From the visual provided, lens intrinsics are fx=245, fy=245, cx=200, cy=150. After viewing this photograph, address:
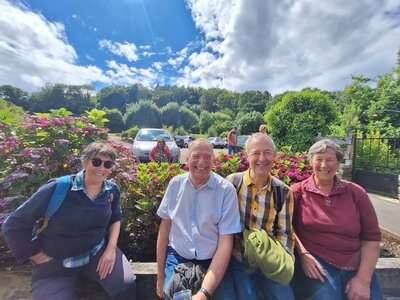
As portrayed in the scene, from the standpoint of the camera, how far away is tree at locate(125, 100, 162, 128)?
54562 mm

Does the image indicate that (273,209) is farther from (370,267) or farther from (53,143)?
(53,143)

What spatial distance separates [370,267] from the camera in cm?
206

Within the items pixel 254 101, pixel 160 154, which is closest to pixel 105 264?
pixel 160 154

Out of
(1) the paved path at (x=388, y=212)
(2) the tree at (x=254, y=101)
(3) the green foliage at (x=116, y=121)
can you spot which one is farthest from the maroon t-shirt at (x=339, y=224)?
(2) the tree at (x=254, y=101)

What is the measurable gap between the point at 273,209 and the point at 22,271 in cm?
251

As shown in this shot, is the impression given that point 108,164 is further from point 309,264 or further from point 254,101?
point 254,101

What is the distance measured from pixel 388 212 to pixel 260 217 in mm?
5158

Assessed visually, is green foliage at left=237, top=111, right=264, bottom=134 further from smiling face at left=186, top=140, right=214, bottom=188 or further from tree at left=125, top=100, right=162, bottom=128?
smiling face at left=186, top=140, right=214, bottom=188

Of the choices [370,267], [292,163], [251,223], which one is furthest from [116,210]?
[292,163]

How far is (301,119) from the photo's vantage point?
35.9ft

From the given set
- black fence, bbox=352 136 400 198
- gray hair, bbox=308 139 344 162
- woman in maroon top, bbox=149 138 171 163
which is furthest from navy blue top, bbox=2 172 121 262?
black fence, bbox=352 136 400 198

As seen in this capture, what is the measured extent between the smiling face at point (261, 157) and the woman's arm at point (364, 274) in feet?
3.47

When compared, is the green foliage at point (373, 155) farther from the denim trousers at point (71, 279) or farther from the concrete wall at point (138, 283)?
the denim trousers at point (71, 279)

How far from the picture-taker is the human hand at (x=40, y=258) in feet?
6.24
